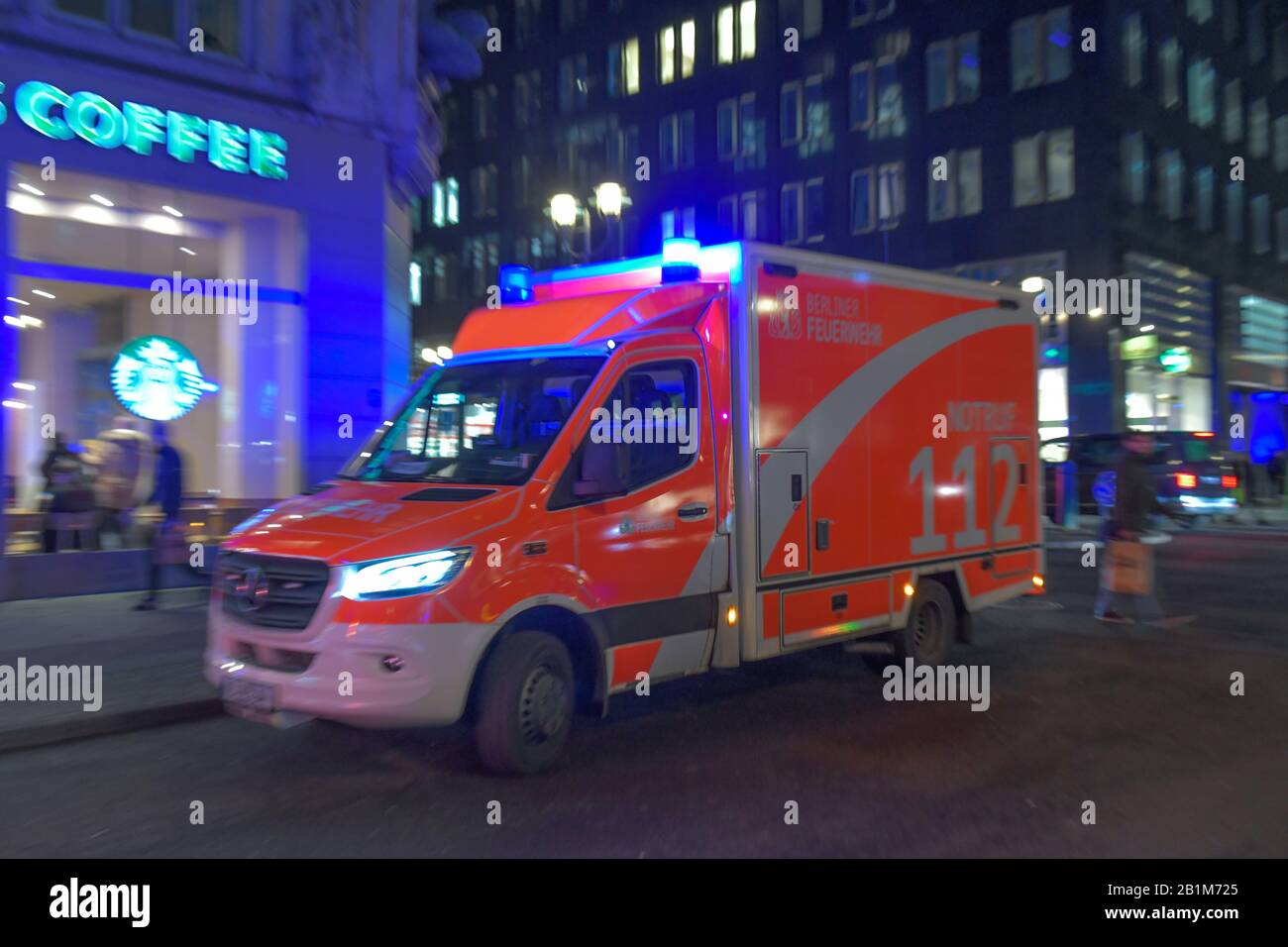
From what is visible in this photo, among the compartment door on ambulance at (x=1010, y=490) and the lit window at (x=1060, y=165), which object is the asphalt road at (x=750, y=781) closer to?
the compartment door on ambulance at (x=1010, y=490)

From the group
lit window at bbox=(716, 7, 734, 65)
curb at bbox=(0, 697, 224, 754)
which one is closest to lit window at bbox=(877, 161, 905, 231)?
lit window at bbox=(716, 7, 734, 65)

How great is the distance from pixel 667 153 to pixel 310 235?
27.7 m

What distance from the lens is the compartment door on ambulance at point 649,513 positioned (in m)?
6.20

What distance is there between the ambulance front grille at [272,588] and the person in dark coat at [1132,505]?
8182mm

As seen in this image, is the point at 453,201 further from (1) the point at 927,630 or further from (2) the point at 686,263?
(2) the point at 686,263

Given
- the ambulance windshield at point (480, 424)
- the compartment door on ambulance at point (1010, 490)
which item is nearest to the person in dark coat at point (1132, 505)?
the compartment door on ambulance at point (1010, 490)

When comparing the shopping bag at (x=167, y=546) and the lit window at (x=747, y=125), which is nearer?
the shopping bag at (x=167, y=546)

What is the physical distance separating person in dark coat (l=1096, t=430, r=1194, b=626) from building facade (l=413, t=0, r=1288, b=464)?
70.8 ft

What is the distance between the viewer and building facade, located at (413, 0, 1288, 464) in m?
31.7

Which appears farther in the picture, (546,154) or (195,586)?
(546,154)

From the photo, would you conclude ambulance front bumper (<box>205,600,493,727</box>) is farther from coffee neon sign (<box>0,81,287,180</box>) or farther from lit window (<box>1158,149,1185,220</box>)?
lit window (<box>1158,149,1185,220</box>)

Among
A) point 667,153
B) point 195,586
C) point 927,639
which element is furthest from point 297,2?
point 667,153

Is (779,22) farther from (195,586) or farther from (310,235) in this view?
(195,586)

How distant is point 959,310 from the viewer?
8961 millimetres
